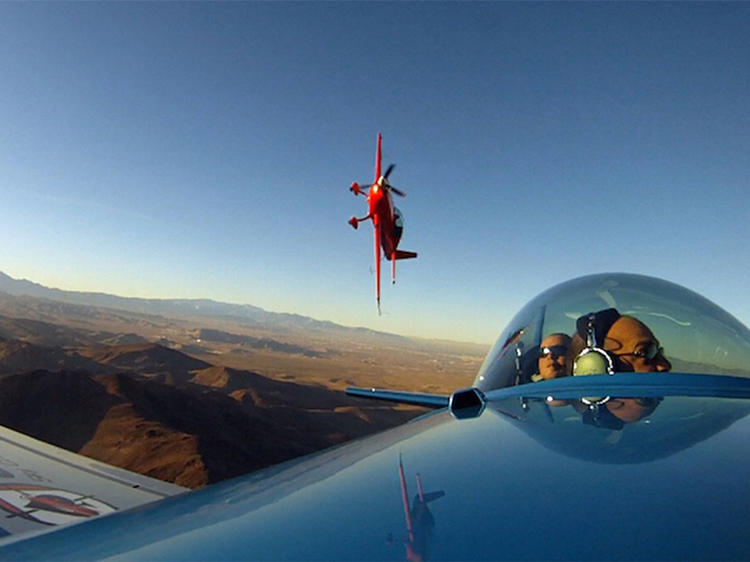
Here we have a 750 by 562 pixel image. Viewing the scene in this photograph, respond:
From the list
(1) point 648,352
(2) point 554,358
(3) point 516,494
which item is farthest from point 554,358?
(3) point 516,494

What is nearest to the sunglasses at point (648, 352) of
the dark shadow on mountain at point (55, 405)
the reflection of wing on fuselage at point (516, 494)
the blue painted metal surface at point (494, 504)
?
the reflection of wing on fuselage at point (516, 494)

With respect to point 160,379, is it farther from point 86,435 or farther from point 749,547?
point 749,547

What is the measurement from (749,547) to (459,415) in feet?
5.02

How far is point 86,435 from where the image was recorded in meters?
19.4

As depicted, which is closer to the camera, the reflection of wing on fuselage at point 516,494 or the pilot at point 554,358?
the reflection of wing on fuselage at point 516,494

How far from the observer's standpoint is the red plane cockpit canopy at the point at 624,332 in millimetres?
2906

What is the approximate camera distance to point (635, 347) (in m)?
2.95

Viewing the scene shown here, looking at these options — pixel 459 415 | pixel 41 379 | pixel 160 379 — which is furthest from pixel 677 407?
pixel 160 379

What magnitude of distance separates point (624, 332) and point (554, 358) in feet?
1.73

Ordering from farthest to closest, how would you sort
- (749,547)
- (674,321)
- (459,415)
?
(674,321)
(459,415)
(749,547)

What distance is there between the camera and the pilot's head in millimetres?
3078

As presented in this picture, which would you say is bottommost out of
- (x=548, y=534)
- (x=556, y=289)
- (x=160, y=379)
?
(x=160, y=379)

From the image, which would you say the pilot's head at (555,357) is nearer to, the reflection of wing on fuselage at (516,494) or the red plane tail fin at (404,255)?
the reflection of wing on fuselage at (516,494)

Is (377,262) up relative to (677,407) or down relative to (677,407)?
up
